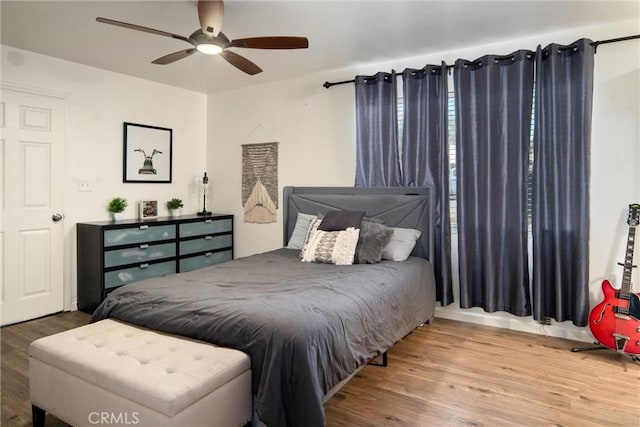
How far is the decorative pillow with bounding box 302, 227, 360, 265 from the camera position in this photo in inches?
132

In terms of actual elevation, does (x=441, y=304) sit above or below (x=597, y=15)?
below

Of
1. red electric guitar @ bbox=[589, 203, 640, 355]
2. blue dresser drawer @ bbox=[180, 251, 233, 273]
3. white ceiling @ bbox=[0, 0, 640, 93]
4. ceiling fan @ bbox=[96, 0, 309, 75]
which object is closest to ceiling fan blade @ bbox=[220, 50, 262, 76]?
ceiling fan @ bbox=[96, 0, 309, 75]

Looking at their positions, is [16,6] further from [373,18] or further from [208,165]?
[208,165]

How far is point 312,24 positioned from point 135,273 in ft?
9.47

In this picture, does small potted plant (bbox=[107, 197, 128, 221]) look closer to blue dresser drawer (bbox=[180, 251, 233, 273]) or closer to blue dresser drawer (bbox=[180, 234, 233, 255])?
blue dresser drawer (bbox=[180, 234, 233, 255])

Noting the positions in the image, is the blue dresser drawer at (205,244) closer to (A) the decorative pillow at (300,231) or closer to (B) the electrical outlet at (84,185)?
(B) the electrical outlet at (84,185)

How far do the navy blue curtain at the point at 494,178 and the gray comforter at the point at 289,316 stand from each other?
28.8 inches

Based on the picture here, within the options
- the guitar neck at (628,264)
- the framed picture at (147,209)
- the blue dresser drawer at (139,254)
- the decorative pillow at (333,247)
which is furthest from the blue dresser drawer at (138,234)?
the guitar neck at (628,264)

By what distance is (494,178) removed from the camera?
347cm

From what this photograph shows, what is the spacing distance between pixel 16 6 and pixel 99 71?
147 cm

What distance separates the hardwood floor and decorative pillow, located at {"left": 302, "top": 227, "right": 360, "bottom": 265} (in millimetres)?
811

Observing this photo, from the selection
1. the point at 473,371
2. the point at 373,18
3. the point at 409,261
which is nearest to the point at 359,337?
the point at 473,371

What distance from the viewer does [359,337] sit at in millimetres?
2285

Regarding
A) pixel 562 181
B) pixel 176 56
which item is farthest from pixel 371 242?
pixel 176 56
